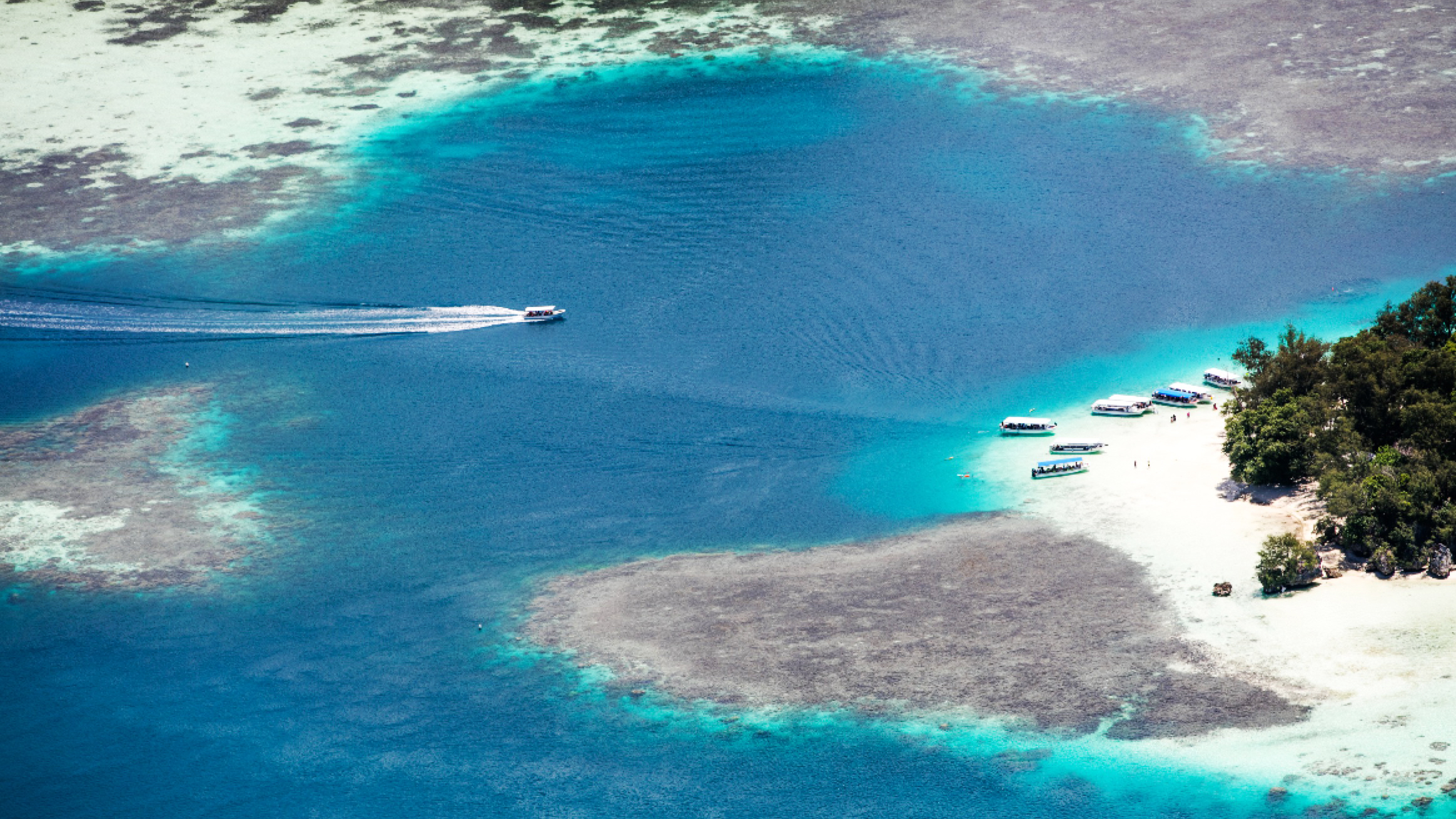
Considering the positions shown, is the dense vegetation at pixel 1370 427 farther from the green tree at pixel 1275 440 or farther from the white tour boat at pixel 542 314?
the white tour boat at pixel 542 314

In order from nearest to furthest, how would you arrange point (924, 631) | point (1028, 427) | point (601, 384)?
point (924, 631) < point (1028, 427) < point (601, 384)

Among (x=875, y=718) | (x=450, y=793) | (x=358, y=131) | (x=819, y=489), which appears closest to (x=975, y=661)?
(x=875, y=718)

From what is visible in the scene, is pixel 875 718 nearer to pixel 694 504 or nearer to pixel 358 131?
pixel 694 504

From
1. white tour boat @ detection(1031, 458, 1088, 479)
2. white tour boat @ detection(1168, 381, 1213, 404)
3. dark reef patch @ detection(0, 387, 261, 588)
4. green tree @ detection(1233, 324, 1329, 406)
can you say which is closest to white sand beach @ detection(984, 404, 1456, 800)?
white tour boat @ detection(1031, 458, 1088, 479)

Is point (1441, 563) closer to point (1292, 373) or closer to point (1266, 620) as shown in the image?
point (1266, 620)

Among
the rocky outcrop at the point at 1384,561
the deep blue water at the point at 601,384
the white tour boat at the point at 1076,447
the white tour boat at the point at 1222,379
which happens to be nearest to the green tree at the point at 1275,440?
the rocky outcrop at the point at 1384,561

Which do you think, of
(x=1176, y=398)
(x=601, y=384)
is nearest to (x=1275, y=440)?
(x=1176, y=398)
